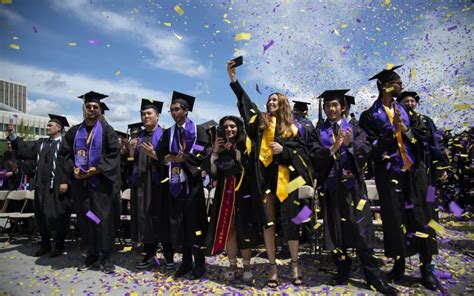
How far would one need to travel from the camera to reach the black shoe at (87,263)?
16.1 ft

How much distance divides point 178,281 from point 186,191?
3.87 feet

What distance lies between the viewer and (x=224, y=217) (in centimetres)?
417

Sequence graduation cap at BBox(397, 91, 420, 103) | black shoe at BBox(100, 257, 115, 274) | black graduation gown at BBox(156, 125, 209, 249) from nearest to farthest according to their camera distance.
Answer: black graduation gown at BBox(156, 125, 209, 249), black shoe at BBox(100, 257, 115, 274), graduation cap at BBox(397, 91, 420, 103)

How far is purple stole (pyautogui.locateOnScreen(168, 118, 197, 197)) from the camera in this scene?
4.59 meters

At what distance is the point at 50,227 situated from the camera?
5.79m

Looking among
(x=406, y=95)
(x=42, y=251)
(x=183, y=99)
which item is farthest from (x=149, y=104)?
(x=406, y=95)

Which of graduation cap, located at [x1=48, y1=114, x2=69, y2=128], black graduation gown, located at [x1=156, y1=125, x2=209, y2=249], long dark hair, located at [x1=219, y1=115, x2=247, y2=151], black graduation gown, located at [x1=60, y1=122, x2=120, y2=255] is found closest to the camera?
long dark hair, located at [x1=219, y1=115, x2=247, y2=151]

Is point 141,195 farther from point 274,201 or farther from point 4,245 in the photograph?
point 4,245

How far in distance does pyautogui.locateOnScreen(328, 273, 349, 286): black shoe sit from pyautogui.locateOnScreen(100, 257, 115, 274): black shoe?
10.2 ft

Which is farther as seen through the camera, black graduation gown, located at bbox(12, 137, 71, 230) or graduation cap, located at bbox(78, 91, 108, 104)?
black graduation gown, located at bbox(12, 137, 71, 230)

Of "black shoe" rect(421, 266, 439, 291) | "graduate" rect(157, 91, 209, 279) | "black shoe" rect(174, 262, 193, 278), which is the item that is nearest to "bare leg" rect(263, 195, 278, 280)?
"graduate" rect(157, 91, 209, 279)

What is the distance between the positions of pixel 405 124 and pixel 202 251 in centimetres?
312

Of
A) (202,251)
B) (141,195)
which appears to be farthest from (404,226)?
(141,195)

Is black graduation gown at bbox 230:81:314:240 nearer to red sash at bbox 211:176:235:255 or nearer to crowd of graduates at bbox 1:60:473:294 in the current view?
crowd of graduates at bbox 1:60:473:294
